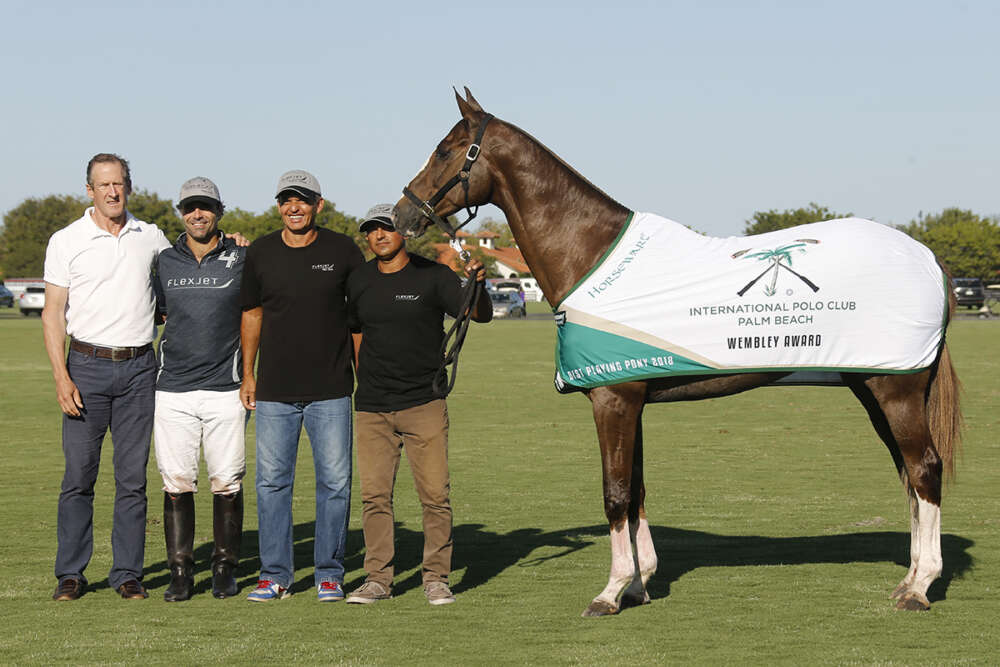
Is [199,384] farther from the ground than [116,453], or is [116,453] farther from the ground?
[199,384]

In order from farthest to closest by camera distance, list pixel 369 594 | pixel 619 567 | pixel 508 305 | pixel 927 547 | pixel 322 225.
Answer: pixel 322 225, pixel 508 305, pixel 369 594, pixel 927 547, pixel 619 567

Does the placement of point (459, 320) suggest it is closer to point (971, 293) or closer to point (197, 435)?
point (197, 435)

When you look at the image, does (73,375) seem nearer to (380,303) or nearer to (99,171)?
(99,171)

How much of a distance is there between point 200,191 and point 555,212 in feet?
7.18

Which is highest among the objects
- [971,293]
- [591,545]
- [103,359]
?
[971,293]

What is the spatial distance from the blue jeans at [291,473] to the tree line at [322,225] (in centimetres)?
8383

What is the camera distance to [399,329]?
7.07m

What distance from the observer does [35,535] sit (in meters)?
8.98

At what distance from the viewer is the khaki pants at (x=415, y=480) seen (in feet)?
23.2

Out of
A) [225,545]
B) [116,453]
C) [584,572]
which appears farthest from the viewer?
[584,572]

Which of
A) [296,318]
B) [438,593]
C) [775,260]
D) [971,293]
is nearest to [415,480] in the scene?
[438,593]

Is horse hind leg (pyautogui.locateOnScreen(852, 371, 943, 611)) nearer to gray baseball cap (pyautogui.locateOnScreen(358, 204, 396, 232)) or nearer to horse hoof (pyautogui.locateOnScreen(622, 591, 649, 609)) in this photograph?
horse hoof (pyautogui.locateOnScreen(622, 591, 649, 609))

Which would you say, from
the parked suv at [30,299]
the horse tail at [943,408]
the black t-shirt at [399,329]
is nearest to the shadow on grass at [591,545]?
the horse tail at [943,408]

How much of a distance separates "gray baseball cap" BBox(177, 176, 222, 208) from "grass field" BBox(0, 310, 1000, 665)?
2469 mm
